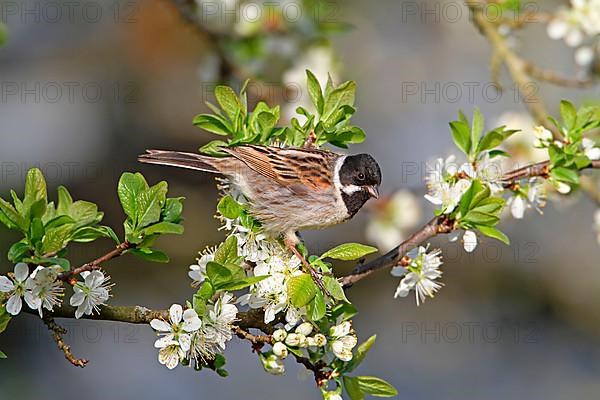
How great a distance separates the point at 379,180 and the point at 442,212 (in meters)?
0.75

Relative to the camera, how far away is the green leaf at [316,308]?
1905 mm

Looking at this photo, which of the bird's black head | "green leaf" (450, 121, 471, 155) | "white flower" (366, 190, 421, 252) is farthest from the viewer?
"white flower" (366, 190, 421, 252)

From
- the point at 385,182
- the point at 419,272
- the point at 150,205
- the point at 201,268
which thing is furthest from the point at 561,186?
the point at 385,182

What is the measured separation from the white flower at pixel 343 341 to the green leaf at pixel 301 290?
13 centimetres

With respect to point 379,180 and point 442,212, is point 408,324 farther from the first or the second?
point 442,212

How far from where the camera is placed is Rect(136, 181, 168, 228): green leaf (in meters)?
1.87

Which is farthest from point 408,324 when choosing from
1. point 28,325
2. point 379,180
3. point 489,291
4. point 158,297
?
point 379,180

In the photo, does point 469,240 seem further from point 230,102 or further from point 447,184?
point 230,102

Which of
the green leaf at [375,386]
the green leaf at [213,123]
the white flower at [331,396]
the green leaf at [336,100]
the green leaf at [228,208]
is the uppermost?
the green leaf at [336,100]

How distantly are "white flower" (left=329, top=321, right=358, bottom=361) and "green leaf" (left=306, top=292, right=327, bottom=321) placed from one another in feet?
0.33

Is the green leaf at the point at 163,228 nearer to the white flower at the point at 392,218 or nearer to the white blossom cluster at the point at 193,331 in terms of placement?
the white blossom cluster at the point at 193,331

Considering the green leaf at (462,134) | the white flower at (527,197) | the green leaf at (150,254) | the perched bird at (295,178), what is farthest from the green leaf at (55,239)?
the white flower at (527,197)

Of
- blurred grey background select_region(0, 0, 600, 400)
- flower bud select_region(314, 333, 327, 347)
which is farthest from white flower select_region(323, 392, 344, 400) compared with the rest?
blurred grey background select_region(0, 0, 600, 400)

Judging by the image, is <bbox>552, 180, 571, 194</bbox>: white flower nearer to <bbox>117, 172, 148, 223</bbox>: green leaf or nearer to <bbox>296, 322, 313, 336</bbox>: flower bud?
<bbox>296, 322, 313, 336</bbox>: flower bud
